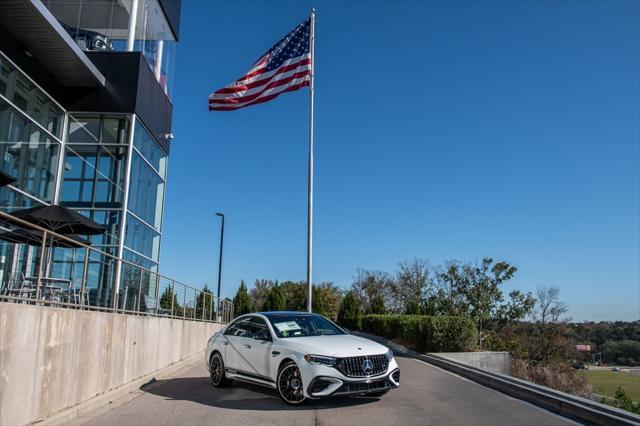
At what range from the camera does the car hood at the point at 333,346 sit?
27.9 ft

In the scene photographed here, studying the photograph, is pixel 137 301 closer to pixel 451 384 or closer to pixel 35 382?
pixel 35 382

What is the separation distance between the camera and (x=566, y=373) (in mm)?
28141

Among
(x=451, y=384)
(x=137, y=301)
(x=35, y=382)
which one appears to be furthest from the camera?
(x=137, y=301)

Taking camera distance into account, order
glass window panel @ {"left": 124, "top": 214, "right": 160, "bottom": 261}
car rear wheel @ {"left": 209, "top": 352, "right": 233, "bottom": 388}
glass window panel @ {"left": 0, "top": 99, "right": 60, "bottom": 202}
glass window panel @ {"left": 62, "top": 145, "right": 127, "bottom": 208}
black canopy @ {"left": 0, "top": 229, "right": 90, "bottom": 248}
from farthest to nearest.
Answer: glass window panel @ {"left": 124, "top": 214, "right": 160, "bottom": 261} < glass window panel @ {"left": 62, "top": 145, "right": 127, "bottom": 208} < glass window panel @ {"left": 0, "top": 99, "right": 60, "bottom": 202} < car rear wheel @ {"left": 209, "top": 352, "right": 233, "bottom": 388} < black canopy @ {"left": 0, "top": 229, "right": 90, "bottom": 248}

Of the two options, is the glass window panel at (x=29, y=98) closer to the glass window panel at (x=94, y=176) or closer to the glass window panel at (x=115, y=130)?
the glass window panel at (x=94, y=176)

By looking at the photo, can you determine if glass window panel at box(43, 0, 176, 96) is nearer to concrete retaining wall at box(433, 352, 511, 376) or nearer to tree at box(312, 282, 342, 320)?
concrete retaining wall at box(433, 352, 511, 376)

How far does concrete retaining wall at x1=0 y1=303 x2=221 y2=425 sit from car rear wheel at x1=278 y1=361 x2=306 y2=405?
10.3ft

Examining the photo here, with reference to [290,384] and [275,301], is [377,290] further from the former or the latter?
[290,384]

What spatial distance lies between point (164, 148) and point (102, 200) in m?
5.21

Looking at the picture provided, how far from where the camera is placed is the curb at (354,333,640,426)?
289 inches

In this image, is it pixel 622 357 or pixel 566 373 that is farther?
pixel 622 357

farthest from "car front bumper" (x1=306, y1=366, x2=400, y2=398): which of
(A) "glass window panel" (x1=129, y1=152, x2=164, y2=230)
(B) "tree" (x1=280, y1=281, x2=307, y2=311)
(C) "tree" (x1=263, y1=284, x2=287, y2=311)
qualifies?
(B) "tree" (x1=280, y1=281, x2=307, y2=311)

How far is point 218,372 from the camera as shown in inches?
436

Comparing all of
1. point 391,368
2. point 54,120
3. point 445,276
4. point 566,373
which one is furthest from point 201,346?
point 445,276
